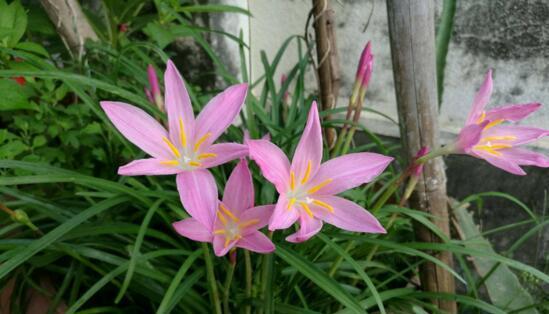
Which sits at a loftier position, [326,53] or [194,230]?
[326,53]

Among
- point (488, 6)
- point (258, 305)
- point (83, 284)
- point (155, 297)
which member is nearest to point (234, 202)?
point (258, 305)

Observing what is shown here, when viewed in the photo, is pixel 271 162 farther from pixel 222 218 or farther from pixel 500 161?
pixel 500 161

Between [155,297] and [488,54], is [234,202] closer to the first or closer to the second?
[155,297]

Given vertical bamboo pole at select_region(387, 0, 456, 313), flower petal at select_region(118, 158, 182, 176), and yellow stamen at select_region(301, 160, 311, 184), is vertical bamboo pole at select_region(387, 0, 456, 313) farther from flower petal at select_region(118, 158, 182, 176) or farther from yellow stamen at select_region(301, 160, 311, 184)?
flower petal at select_region(118, 158, 182, 176)

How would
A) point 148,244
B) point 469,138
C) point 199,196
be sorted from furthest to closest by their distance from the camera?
point 148,244 → point 469,138 → point 199,196

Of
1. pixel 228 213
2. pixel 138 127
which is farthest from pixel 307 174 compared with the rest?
pixel 138 127

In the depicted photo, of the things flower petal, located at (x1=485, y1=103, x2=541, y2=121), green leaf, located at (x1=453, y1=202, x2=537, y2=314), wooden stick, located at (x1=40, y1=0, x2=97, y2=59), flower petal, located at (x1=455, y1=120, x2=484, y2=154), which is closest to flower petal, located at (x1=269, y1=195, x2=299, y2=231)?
flower petal, located at (x1=455, y1=120, x2=484, y2=154)

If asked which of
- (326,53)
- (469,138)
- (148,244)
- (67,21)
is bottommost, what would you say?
(148,244)
